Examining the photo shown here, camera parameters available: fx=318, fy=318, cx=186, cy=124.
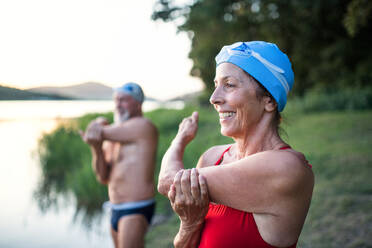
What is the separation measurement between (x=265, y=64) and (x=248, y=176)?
0.53m

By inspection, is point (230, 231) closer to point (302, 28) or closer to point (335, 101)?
point (302, 28)

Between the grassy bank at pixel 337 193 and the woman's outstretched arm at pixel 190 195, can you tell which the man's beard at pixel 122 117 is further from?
the woman's outstretched arm at pixel 190 195

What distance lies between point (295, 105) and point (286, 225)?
18.1 meters

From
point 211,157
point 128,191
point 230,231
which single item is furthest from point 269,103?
point 128,191

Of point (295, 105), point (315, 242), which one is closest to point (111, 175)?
point (315, 242)

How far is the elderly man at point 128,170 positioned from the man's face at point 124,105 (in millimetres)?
113

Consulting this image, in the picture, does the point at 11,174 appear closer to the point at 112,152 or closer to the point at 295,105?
the point at 112,152

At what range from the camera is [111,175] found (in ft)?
12.3

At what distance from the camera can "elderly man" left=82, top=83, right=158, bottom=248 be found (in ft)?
11.7

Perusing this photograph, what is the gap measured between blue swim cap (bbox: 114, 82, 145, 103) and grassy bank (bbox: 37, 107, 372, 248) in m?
1.86

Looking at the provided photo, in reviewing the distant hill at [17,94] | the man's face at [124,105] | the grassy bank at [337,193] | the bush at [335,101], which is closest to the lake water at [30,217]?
the man's face at [124,105]

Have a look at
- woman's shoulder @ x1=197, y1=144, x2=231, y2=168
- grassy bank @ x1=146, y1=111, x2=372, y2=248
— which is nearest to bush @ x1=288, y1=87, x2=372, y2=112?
grassy bank @ x1=146, y1=111, x2=372, y2=248

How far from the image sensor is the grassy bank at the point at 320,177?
4.43 metres

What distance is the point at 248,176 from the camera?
1.37m
